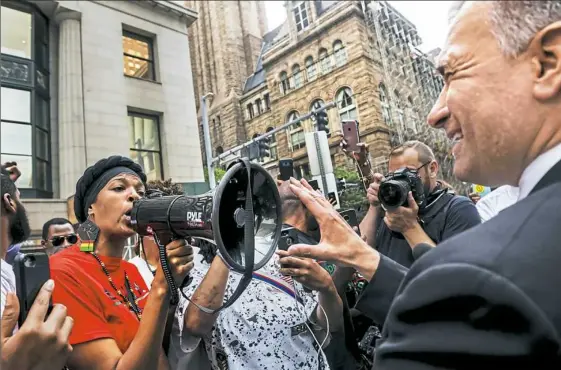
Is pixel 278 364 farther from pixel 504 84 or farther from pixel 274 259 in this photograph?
pixel 504 84

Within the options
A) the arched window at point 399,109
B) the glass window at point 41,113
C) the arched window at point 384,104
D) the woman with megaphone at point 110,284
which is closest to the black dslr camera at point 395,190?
the woman with megaphone at point 110,284

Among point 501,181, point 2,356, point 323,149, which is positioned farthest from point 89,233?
point 323,149

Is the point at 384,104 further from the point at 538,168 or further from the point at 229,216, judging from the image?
the point at 538,168

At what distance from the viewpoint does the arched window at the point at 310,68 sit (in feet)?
25.8

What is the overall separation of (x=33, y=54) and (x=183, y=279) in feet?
26.8

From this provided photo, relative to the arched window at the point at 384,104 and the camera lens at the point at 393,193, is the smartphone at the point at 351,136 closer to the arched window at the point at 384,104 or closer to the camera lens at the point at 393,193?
the camera lens at the point at 393,193

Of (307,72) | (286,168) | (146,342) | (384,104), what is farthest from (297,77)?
(146,342)

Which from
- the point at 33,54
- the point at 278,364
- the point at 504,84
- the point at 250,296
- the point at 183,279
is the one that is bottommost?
the point at 278,364

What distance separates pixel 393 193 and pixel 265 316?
0.78m

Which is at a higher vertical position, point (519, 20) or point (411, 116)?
point (411, 116)

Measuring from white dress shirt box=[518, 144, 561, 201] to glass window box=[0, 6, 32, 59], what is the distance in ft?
29.2

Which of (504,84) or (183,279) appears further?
(183,279)

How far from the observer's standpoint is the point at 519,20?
26.4 inches

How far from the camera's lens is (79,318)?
4.06ft
